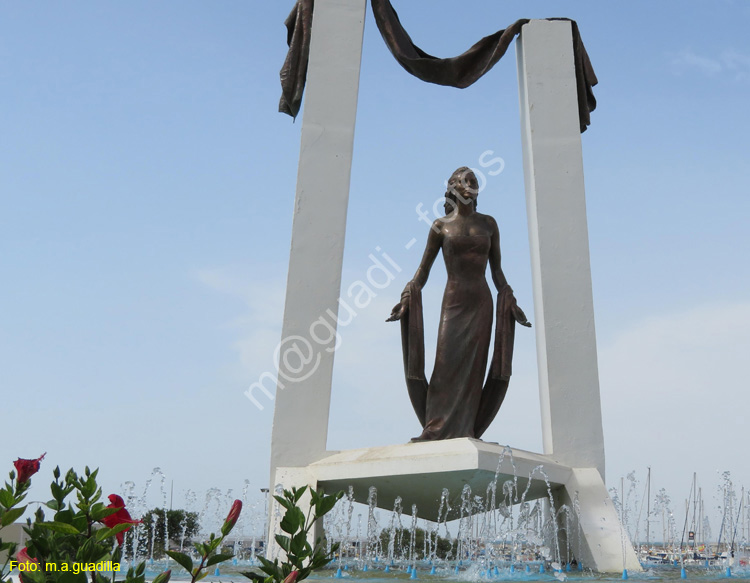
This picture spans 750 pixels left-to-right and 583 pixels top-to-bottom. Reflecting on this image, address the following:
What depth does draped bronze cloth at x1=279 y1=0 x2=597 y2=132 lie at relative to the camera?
8016 millimetres

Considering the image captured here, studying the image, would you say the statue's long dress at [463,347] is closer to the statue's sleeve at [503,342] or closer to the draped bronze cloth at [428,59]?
the statue's sleeve at [503,342]

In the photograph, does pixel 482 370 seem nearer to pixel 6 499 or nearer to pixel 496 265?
pixel 496 265

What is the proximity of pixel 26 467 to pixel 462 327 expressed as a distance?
5472 mm

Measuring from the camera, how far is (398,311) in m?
7.12

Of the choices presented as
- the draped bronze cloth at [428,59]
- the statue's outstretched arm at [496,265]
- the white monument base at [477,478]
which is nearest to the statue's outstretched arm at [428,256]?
the statue's outstretched arm at [496,265]

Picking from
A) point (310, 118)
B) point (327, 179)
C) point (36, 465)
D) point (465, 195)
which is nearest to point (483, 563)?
point (465, 195)

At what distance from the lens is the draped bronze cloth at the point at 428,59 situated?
8.02m

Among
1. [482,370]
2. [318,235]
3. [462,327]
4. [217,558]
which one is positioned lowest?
[217,558]

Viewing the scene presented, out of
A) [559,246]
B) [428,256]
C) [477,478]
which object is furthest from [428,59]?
[477,478]

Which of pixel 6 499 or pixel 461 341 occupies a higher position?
pixel 461 341

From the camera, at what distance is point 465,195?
280 inches

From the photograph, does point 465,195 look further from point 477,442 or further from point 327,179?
point 477,442

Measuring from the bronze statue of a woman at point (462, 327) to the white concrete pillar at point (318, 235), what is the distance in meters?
0.69

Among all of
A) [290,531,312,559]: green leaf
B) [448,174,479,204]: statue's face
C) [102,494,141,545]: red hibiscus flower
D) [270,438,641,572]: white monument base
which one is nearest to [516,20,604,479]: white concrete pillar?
[270,438,641,572]: white monument base
